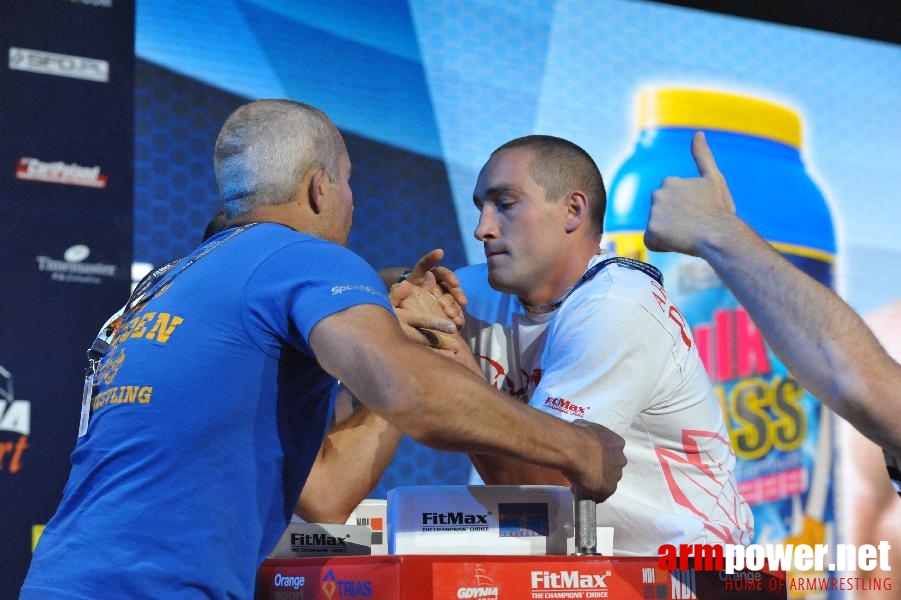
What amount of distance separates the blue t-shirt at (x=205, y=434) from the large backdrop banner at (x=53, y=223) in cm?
165

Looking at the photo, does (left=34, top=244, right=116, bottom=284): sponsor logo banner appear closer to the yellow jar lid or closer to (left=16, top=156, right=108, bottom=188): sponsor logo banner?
(left=16, top=156, right=108, bottom=188): sponsor logo banner

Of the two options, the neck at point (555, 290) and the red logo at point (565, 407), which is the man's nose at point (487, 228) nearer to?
the neck at point (555, 290)

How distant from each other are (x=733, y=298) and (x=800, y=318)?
2.47 meters

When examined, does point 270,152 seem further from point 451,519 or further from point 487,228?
point 487,228

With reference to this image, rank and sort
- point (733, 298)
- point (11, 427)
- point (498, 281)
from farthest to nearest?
point (733, 298) → point (11, 427) → point (498, 281)

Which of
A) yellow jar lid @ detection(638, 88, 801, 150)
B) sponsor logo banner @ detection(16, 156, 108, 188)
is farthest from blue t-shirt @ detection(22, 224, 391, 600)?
yellow jar lid @ detection(638, 88, 801, 150)

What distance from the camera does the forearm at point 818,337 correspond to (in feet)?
4.17

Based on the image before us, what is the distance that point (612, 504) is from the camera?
1919mm

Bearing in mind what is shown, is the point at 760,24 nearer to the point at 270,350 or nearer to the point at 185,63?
the point at 185,63

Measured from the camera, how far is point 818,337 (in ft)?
4.29

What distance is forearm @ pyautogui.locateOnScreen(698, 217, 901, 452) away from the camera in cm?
127

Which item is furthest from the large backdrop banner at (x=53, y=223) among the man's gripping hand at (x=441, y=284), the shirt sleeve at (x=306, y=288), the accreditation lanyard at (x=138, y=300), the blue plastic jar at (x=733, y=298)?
the shirt sleeve at (x=306, y=288)

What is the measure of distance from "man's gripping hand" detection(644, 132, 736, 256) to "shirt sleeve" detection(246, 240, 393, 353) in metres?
0.40

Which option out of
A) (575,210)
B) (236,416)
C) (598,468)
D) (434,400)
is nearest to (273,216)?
(236,416)
